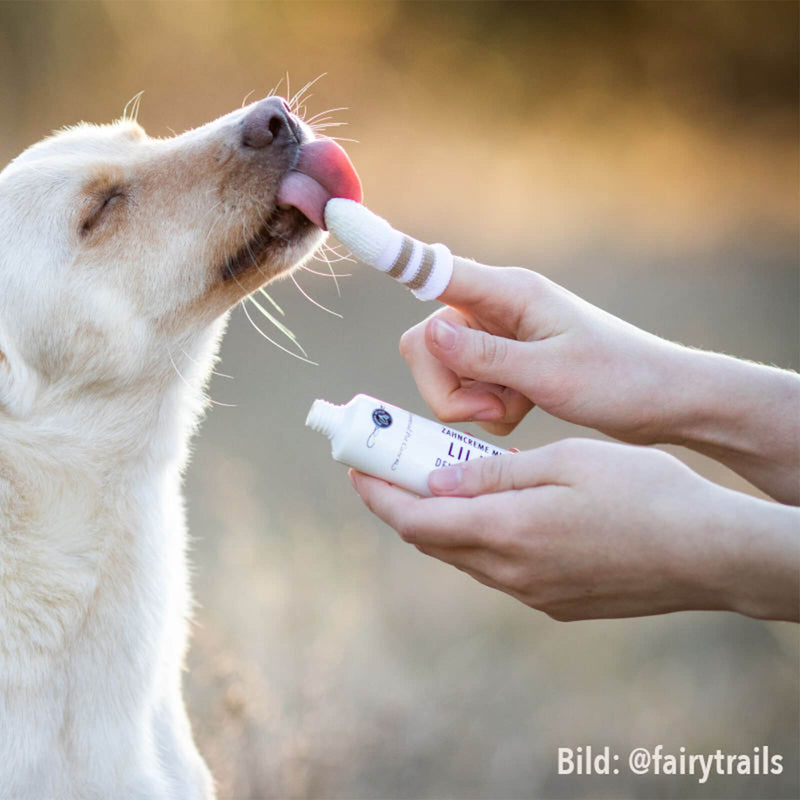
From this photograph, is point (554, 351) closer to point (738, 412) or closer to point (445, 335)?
point (445, 335)

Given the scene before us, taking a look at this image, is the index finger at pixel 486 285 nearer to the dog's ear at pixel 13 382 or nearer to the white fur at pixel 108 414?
the white fur at pixel 108 414

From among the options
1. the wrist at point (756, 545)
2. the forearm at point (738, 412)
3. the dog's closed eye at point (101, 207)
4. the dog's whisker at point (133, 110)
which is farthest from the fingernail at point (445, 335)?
the dog's whisker at point (133, 110)

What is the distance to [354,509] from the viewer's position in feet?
15.1

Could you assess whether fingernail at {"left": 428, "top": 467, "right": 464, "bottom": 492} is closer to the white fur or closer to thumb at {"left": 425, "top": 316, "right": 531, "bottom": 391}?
thumb at {"left": 425, "top": 316, "right": 531, "bottom": 391}

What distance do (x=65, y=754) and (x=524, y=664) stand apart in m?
2.32

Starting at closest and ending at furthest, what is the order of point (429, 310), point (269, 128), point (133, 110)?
1. point (269, 128)
2. point (133, 110)
3. point (429, 310)

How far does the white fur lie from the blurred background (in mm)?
987

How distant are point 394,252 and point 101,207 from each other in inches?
30.6

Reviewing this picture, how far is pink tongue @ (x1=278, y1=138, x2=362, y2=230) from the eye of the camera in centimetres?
194

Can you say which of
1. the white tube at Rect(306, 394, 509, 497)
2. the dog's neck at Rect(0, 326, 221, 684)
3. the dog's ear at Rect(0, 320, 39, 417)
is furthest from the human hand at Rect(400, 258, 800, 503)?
the dog's ear at Rect(0, 320, 39, 417)

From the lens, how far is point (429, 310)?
234 inches

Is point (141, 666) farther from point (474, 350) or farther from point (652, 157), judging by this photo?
point (652, 157)

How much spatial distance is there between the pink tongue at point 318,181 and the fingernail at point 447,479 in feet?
1.92

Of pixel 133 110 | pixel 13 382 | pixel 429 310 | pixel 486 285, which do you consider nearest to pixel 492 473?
pixel 486 285
